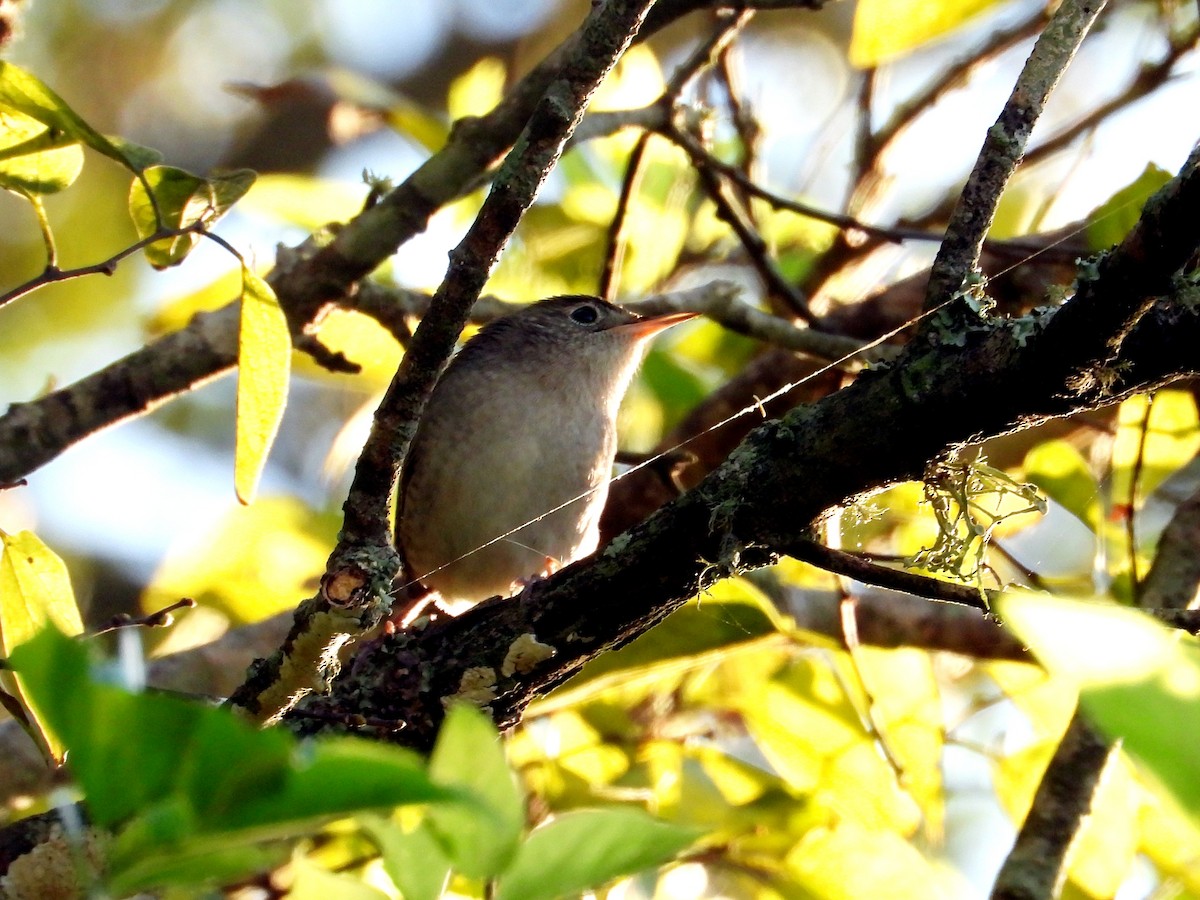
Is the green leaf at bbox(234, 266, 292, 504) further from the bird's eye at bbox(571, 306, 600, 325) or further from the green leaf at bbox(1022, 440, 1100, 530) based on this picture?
the bird's eye at bbox(571, 306, 600, 325)

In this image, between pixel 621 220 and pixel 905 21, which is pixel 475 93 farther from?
pixel 905 21

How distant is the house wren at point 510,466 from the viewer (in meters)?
3.67

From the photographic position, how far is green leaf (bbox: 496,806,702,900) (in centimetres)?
99

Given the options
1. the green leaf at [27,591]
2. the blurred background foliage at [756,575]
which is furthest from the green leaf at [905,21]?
the green leaf at [27,591]

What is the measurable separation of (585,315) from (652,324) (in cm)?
46

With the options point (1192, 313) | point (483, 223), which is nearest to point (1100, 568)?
point (1192, 313)

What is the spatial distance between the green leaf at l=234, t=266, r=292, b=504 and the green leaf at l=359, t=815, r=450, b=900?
121 centimetres

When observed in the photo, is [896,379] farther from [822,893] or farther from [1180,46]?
[1180,46]

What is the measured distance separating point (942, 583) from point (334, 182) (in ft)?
8.90

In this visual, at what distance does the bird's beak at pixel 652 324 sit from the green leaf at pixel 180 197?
1.64 m

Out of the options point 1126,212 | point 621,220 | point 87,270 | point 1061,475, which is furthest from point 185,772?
point 621,220

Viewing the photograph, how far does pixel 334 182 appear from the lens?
3.96 m

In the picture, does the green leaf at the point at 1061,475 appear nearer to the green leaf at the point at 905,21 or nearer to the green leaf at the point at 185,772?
the green leaf at the point at 905,21

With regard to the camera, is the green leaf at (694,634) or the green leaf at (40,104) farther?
the green leaf at (694,634)
